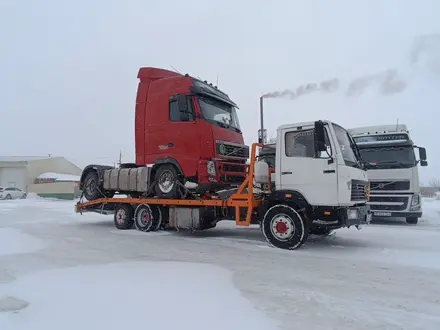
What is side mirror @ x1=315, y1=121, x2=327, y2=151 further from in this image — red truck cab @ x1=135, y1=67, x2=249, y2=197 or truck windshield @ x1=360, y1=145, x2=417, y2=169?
truck windshield @ x1=360, y1=145, x2=417, y2=169

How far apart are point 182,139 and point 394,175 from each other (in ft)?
23.7

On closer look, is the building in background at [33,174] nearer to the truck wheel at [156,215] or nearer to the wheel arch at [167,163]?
the truck wheel at [156,215]

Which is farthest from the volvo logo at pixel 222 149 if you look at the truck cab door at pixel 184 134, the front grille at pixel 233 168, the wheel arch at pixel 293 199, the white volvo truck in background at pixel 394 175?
the white volvo truck in background at pixel 394 175

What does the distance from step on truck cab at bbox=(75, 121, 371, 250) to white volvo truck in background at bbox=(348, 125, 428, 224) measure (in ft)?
14.4

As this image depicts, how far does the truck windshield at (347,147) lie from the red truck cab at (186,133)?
279 centimetres

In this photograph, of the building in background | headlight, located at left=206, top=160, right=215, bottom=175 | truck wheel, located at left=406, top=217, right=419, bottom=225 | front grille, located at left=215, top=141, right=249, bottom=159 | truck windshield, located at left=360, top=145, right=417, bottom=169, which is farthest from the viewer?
the building in background

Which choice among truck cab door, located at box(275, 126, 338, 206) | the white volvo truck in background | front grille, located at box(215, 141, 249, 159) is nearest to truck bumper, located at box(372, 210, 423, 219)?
the white volvo truck in background

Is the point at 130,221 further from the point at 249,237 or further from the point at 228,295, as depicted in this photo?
the point at 228,295

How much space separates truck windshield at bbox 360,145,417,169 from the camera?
11.6m

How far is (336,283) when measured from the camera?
468 centimetres

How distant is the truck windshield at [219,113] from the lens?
349 inches

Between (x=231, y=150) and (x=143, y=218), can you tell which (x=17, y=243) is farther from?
(x=231, y=150)

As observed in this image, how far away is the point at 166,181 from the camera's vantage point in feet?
30.3

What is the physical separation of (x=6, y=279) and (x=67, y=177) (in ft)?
172
